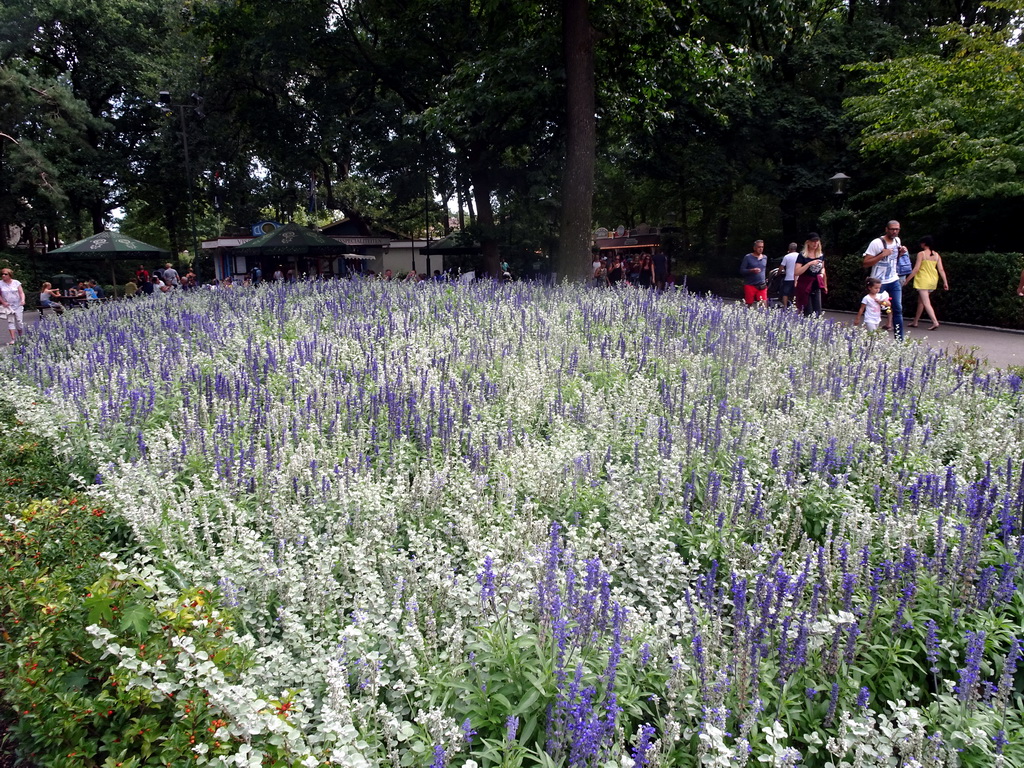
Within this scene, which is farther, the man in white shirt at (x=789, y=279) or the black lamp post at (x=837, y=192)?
the black lamp post at (x=837, y=192)

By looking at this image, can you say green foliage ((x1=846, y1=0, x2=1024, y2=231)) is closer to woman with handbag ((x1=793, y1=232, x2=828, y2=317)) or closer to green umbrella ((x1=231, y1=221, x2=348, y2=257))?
woman with handbag ((x1=793, y1=232, x2=828, y2=317))

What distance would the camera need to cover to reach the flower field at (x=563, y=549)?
7.43 ft

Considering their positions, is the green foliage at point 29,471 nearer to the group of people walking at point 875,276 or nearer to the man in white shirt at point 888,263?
the group of people walking at point 875,276

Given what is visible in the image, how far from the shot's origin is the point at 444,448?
4941mm

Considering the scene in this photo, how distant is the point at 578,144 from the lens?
16.3 m

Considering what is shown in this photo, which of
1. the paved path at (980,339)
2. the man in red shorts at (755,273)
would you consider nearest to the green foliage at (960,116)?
the paved path at (980,339)

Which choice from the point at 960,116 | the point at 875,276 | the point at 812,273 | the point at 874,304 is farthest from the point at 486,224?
the point at 874,304

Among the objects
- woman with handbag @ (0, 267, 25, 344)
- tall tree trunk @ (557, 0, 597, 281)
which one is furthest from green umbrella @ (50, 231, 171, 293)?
tall tree trunk @ (557, 0, 597, 281)

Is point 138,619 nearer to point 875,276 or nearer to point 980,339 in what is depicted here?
point 875,276

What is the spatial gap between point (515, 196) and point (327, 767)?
28059mm

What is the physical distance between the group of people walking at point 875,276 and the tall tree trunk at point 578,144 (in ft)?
12.8

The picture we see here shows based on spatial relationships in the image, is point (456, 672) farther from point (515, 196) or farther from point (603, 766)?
point (515, 196)

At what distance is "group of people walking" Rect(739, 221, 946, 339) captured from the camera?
39.3 feet

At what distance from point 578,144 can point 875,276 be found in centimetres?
745
